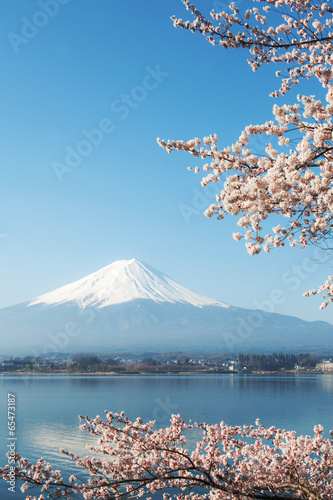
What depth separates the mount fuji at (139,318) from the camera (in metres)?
101

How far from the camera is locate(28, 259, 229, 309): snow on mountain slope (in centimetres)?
10969

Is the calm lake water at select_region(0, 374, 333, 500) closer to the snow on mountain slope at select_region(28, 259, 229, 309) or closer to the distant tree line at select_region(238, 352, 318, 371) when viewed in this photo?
the distant tree line at select_region(238, 352, 318, 371)

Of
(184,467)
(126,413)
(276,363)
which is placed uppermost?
(184,467)

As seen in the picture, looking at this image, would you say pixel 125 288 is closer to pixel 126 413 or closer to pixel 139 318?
pixel 139 318

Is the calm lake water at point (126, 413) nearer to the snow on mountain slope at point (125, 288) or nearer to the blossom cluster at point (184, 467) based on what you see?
the blossom cluster at point (184, 467)

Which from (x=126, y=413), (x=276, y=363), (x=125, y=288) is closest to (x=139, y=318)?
(x=125, y=288)

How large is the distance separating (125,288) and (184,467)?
11142 cm

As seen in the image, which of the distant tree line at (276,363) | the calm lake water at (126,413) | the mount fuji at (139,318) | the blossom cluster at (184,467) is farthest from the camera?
the mount fuji at (139,318)

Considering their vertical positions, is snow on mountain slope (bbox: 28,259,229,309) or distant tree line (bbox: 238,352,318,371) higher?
snow on mountain slope (bbox: 28,259,229,309)

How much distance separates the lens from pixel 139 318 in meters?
108

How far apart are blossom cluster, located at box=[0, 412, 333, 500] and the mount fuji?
93.8 metres

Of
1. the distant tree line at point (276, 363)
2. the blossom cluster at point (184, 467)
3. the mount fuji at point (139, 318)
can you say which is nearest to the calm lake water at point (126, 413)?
the blossom cluster at point (184, 467)

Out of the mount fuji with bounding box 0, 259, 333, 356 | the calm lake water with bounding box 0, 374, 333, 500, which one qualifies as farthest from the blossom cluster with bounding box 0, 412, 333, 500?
the mount fuji with bounding box 0, 259, 333, 356

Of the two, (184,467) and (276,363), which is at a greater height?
(184,467)
